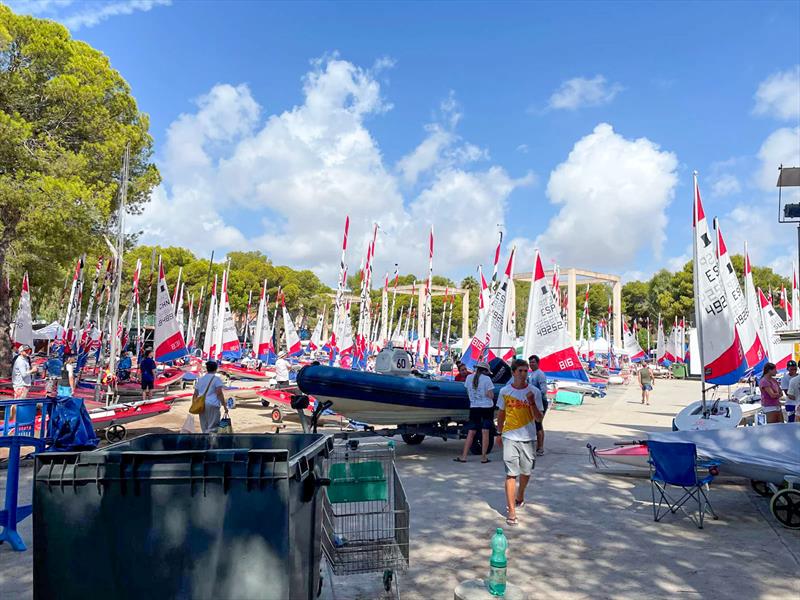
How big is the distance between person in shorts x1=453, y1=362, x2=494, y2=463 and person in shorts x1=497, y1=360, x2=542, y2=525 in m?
3.01

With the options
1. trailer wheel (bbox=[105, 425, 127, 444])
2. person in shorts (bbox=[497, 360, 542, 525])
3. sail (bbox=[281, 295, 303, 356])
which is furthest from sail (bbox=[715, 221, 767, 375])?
sail (bbox=[281, 295, 303, 356])

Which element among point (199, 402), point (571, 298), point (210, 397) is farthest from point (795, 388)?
point (571, 298)

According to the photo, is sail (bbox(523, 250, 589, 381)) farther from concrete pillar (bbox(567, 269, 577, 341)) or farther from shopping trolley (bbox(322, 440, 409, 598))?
concrete pillar (bbox(567, 269, 577, 341))

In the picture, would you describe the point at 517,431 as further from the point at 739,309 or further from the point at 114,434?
the point at 114,434

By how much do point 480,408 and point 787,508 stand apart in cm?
448

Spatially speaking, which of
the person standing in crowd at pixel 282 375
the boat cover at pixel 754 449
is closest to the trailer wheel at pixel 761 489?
the boat cover at pixel 754 449

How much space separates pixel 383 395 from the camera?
9.91m

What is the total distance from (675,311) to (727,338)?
5083 centimetres

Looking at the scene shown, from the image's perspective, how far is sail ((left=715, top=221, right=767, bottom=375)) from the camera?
10.4 metres

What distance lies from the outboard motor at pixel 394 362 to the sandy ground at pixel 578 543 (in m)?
2.96

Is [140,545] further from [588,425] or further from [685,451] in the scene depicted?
[588,425]

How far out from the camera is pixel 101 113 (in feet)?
64.2

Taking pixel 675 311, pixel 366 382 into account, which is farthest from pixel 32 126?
pixel 675 311

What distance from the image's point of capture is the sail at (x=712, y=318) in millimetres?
9797
